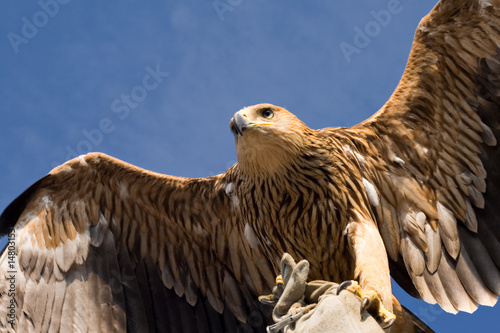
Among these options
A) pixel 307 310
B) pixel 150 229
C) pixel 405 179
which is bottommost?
pixel 307 310

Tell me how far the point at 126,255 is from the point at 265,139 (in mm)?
2416

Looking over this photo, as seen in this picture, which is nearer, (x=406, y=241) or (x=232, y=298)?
(x=406, y=241)

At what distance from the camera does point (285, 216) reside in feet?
23.9

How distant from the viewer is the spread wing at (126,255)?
26.4ft

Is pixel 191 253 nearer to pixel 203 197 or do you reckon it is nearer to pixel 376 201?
pixel 203 197

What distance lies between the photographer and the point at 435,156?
762 centimetres

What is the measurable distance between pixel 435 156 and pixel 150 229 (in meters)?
3.09

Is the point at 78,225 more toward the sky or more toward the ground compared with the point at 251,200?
more toward the sky

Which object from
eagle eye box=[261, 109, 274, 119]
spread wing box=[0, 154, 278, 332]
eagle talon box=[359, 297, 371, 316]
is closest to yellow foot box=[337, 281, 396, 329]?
eagle talon box=[359, 297, 371, 316]

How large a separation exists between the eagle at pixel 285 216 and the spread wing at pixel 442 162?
1cm

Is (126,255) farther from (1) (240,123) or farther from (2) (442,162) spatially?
(2) (442,162)

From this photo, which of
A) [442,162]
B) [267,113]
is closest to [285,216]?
[267,113]

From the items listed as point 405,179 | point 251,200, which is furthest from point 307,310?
point 405,179

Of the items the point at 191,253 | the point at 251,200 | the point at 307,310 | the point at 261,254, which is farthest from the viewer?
the point at 191,253
